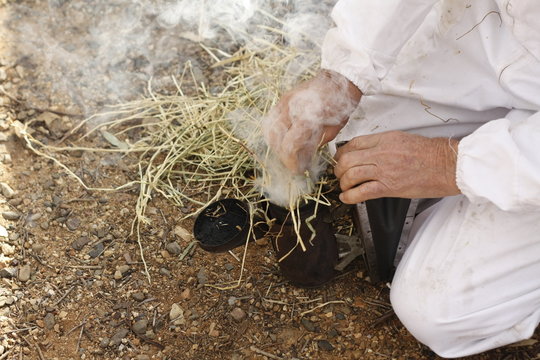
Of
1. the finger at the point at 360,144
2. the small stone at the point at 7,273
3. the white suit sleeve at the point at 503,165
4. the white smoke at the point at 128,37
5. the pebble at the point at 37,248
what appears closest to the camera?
the white suit sleeve at the point at 503,165

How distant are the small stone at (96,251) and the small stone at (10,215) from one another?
0.36m

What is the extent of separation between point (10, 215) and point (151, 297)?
2.34ft

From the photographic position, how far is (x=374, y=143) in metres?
1.86

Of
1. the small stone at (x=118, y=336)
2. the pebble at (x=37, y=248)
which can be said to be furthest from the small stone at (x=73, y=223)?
the small stone at (x=118, y=336)

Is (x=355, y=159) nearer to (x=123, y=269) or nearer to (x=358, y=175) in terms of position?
(x=358, y=175)

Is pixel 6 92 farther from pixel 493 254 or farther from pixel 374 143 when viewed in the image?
pixel 493 254

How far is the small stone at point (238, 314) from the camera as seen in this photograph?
7.02 feet

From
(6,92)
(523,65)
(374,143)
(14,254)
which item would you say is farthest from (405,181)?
(6,92)

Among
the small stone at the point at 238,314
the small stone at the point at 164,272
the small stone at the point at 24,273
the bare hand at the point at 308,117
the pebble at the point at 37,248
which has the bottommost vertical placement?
the small stone at the point at 238,314

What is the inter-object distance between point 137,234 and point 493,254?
1364mm

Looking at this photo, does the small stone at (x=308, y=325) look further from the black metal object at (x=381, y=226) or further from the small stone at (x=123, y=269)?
the small stone at (x=123, y=269)

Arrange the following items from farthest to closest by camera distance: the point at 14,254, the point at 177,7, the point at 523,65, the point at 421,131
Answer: the point at 177,7 → the point at 14,254 → the point at 421,131 → the point at 523,65

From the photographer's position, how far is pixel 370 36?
189 cm

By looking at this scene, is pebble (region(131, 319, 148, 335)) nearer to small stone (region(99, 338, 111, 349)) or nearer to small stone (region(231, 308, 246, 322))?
small stone (region(99, 338, 111, 349))
